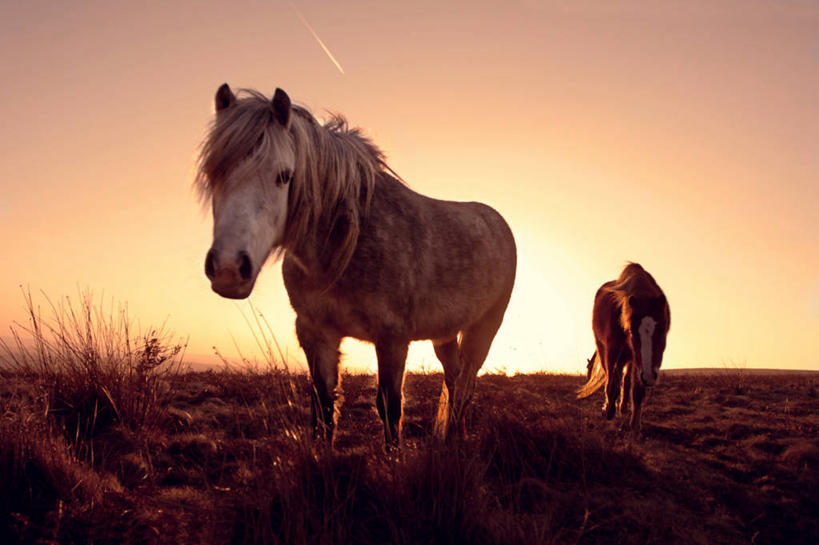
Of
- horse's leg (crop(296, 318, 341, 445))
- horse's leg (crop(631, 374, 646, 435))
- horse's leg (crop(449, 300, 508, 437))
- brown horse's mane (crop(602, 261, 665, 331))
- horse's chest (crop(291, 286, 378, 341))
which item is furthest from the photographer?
brown horse's mane (crop(602, 261, 665, 331))

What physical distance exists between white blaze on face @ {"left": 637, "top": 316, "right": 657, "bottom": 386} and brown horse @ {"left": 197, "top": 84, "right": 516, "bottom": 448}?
2.36 meters

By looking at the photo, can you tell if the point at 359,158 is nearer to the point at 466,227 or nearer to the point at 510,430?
the point at 466,227

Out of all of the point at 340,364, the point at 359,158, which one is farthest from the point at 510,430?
the point at 359,158

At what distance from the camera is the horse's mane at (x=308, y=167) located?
112 inches

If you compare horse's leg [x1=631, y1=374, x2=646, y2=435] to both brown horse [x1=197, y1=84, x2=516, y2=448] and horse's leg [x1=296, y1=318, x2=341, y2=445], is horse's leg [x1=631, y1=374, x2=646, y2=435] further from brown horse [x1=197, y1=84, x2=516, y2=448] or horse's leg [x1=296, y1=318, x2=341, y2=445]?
horse's leg [x1=296, y1=318, x2=341, y2=445]

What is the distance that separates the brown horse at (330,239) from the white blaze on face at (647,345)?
2.36m

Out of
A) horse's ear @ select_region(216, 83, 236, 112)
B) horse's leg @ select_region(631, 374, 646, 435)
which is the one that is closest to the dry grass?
horse's leg @ select_region(631, 374, 646, 435)

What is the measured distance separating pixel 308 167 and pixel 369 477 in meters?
1.92

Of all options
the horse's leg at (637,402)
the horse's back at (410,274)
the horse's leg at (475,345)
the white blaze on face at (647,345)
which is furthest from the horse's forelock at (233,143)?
the horse's leg at (637,402)

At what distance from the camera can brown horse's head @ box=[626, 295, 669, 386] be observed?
5.56 metres

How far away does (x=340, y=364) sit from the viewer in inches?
151

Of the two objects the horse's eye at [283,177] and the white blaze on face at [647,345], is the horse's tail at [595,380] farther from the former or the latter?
the horse's eye at [283,177]

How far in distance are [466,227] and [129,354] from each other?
3.23 meters

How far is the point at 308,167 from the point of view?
10.8ft
